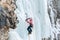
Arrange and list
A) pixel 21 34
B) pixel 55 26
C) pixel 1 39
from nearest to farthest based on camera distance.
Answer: pixel 1 39 < pixel 21 34 < pixel 55 26

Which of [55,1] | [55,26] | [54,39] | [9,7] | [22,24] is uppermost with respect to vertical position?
[9,7]

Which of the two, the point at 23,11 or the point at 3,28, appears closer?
the point at 3,28

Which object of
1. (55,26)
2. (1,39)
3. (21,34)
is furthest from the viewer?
(55,26)

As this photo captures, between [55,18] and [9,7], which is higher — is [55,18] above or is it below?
below

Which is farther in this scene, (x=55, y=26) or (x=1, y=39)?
(x=55, y=26)

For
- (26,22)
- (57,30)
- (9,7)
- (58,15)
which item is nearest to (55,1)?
(58,15)

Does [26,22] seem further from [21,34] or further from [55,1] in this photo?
[55,1]

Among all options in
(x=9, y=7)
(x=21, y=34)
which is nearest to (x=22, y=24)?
(x=21, y=34)

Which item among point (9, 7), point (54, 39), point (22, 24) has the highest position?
point (9, 7)

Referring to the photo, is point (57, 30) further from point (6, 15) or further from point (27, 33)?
point (6, 15)
